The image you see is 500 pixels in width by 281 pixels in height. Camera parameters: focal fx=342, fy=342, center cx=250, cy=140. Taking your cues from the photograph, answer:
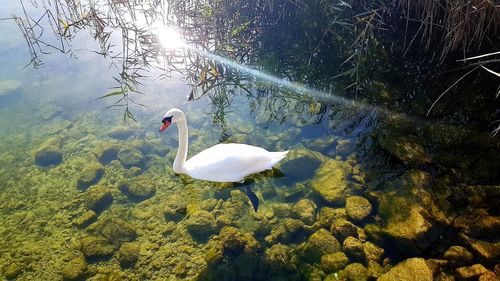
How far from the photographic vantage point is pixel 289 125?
18.1 ft

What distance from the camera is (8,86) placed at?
7113mm

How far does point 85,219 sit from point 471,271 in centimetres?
431

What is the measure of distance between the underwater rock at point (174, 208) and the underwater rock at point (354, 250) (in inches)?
78.8

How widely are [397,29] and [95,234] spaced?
5.84 meters

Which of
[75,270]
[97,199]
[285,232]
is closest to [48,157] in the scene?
[97,199]

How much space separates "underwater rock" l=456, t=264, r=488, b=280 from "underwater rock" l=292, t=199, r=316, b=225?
5.01 ft

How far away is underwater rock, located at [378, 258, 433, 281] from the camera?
3144 millimetres

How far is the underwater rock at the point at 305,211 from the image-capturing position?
13.3ft

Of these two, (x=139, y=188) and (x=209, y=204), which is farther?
(x=139, y=188)

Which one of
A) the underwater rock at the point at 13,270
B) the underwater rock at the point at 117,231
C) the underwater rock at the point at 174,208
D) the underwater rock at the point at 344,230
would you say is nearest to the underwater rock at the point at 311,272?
the underwater rock at the point at 344,230

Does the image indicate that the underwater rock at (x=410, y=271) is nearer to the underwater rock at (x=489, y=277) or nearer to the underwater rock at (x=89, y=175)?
the underwater rock at (x=489, y=277)

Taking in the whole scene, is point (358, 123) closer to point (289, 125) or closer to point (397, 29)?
point (289, 125)

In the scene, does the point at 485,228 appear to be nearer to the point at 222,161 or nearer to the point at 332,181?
the point at 332,181

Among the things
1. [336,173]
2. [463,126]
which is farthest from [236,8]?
[463,126]
